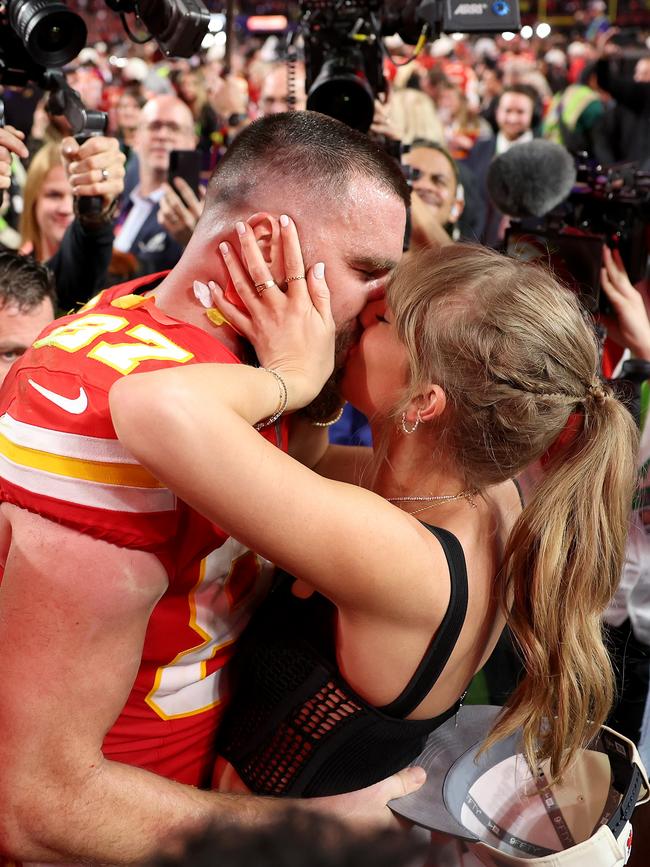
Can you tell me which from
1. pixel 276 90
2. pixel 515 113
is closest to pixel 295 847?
pixel 276 90

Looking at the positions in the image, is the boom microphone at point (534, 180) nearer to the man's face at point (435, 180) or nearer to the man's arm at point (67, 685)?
the man's face at point (435, 180)

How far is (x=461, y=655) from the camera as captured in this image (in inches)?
57.2

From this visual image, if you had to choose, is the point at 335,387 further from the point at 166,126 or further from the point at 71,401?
the point at 166,126

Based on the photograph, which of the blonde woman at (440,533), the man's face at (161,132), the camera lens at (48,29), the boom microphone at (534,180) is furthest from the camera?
the man's face at (161,132)

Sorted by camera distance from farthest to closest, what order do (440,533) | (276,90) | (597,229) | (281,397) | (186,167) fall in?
(276,90) → (186,167) → (597,229) → (440,533) → (281,397)

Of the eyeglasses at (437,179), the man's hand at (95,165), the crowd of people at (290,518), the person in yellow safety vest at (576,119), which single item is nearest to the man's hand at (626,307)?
the crowd of people at (290,518)

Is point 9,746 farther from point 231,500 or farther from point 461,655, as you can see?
point 461,655

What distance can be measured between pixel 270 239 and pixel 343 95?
1.28 m

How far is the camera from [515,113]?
613 cm

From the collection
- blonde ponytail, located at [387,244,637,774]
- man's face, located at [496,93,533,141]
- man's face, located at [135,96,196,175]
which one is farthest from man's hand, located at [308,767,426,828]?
man's face, located at [496,93,533,141]

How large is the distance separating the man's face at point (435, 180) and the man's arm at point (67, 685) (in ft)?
9.88

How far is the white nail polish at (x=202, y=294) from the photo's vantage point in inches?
58.3

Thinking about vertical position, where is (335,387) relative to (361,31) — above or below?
below

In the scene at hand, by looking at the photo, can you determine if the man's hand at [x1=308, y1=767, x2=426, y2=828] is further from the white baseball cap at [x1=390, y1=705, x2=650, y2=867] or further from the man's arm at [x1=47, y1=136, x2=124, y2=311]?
the man's arm at [x1=47, y1=136, x2=124, y2=311]
